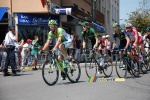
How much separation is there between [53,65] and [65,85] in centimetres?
67

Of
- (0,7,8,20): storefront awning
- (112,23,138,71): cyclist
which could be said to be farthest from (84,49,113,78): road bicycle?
(0,7,8,20): storefront awning

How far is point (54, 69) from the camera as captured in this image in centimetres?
1012

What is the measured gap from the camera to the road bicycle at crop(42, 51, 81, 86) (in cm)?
995

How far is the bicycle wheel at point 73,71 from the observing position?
35.1ft

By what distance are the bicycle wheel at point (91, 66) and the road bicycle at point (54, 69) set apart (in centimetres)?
112

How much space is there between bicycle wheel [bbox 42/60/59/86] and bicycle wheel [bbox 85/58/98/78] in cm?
195

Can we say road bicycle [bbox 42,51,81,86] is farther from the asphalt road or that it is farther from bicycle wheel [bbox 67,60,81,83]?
the asphalt road

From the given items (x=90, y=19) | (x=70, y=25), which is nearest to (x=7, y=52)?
(x=70, y=25)

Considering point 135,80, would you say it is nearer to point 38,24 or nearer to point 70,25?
point 38,24

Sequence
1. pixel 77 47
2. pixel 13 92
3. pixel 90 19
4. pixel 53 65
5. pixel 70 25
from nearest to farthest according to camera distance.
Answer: pixel 13 92, pixel 53 65, pixel 77 47, pixel 70 25, pixel 90 19

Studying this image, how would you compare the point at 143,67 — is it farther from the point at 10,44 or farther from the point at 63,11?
the point at 63,11

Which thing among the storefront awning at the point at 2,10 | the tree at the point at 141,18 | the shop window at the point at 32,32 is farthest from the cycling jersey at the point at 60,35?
the tree at the point at 141,18

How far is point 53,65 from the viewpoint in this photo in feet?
33.1

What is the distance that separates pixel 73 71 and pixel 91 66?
1274 mm
